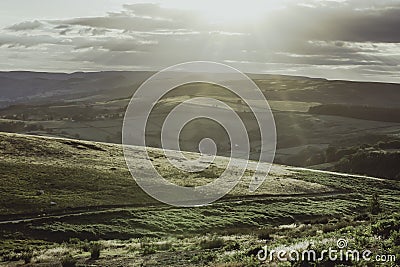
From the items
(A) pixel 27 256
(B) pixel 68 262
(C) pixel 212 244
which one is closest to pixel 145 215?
(A) pixel 27 256

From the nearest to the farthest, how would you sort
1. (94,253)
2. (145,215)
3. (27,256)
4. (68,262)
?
(68,262)
(94,253)
(27,256)
(145,215)

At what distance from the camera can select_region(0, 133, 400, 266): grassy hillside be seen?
28969mm

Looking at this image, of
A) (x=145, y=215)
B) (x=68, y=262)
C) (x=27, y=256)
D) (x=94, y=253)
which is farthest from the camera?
(x=145, y=215)

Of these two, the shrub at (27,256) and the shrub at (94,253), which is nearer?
the shrub at (94,253)

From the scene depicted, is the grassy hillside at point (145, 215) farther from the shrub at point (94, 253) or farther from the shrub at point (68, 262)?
the shrub at point (94, 253)

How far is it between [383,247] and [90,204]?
36091 mm

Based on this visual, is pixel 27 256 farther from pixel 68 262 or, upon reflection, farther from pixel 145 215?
pixel 145 215

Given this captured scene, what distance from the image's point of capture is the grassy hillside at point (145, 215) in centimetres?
2897

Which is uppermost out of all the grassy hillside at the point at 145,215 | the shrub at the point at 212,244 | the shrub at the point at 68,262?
the shrub at the point at 68,262

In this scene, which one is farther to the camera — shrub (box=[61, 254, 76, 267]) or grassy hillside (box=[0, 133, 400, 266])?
grassy hillside (box=[0, 133, 400, 266])

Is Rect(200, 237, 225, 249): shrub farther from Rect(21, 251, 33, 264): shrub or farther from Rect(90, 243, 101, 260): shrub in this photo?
Rect(21, 251, 33, 264): shrub

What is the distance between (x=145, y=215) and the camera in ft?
165

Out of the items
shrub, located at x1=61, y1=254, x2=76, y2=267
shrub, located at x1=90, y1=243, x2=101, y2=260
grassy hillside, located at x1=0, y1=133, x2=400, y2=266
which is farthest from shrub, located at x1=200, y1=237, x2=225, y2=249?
shrub, located at x1=61, y1=254, x2=76, y2=267

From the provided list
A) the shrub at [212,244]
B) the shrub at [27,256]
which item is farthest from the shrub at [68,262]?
the shrub at [212,244]
